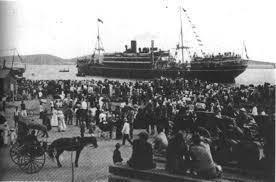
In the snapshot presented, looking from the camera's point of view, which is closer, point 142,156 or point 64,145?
point 142,156

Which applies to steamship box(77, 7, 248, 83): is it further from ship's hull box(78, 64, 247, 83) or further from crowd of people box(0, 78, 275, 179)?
crowd of people box(0, 78, 275, 179)

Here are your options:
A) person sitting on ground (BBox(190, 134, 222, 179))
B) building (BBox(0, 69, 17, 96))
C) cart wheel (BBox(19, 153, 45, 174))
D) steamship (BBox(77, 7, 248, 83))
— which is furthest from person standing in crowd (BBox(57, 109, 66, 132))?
steamship (BBox(77, 7, 248, 83))

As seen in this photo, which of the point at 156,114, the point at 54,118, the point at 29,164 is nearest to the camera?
the point at 29,164

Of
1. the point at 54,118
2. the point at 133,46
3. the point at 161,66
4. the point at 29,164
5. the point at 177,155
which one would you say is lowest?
the point at 29,164

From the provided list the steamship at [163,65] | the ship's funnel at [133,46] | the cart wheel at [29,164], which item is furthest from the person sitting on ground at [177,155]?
the ship's funnel at [133,46]

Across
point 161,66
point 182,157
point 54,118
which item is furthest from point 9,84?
point 161,66

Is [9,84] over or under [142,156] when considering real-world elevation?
over

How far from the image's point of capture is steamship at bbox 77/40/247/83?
55.6 m

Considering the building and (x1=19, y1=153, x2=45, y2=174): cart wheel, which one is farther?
the building

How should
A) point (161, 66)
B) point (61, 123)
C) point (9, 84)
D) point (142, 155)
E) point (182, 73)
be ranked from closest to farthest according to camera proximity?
point (142, 155) < point (61, 123) < point (9, 84) < point (182, 73) < point (161, 66)

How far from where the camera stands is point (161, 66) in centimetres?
6319

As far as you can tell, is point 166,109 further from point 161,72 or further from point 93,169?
point 161,72

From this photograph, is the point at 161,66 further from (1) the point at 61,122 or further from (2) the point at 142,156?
(2) the point at 142,156

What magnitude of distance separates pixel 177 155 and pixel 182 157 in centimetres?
15
